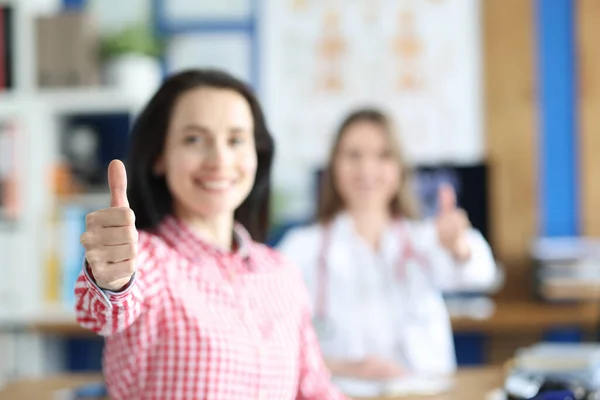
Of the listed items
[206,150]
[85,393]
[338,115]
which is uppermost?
[338,115]

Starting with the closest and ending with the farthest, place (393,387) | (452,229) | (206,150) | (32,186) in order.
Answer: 1. (206,150)
2. (393,387)
3. (452,229)
4. (32,186)

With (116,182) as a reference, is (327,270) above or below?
below

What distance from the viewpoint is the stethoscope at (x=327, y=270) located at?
1923 mm

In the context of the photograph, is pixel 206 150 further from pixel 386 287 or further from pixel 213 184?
pixel 386 287

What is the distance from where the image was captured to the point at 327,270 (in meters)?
1.98

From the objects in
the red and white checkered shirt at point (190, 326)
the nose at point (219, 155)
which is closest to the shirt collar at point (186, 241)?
the red and white checkered shirt at point (190, 326)

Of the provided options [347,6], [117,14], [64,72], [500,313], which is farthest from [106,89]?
[500,313]

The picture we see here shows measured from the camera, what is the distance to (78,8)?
343cm

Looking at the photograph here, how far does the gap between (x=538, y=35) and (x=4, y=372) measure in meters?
2.60

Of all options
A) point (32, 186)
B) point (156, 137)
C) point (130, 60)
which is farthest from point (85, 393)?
point (130, 60)

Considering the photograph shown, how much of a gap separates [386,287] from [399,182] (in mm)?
283

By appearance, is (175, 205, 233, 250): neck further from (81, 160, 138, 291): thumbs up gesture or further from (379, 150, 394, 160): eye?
(379, 150, 394, 160): eye

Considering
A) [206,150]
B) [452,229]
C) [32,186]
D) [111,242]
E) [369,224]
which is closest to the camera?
[111,242]

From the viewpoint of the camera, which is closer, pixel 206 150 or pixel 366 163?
pixel 206 150
